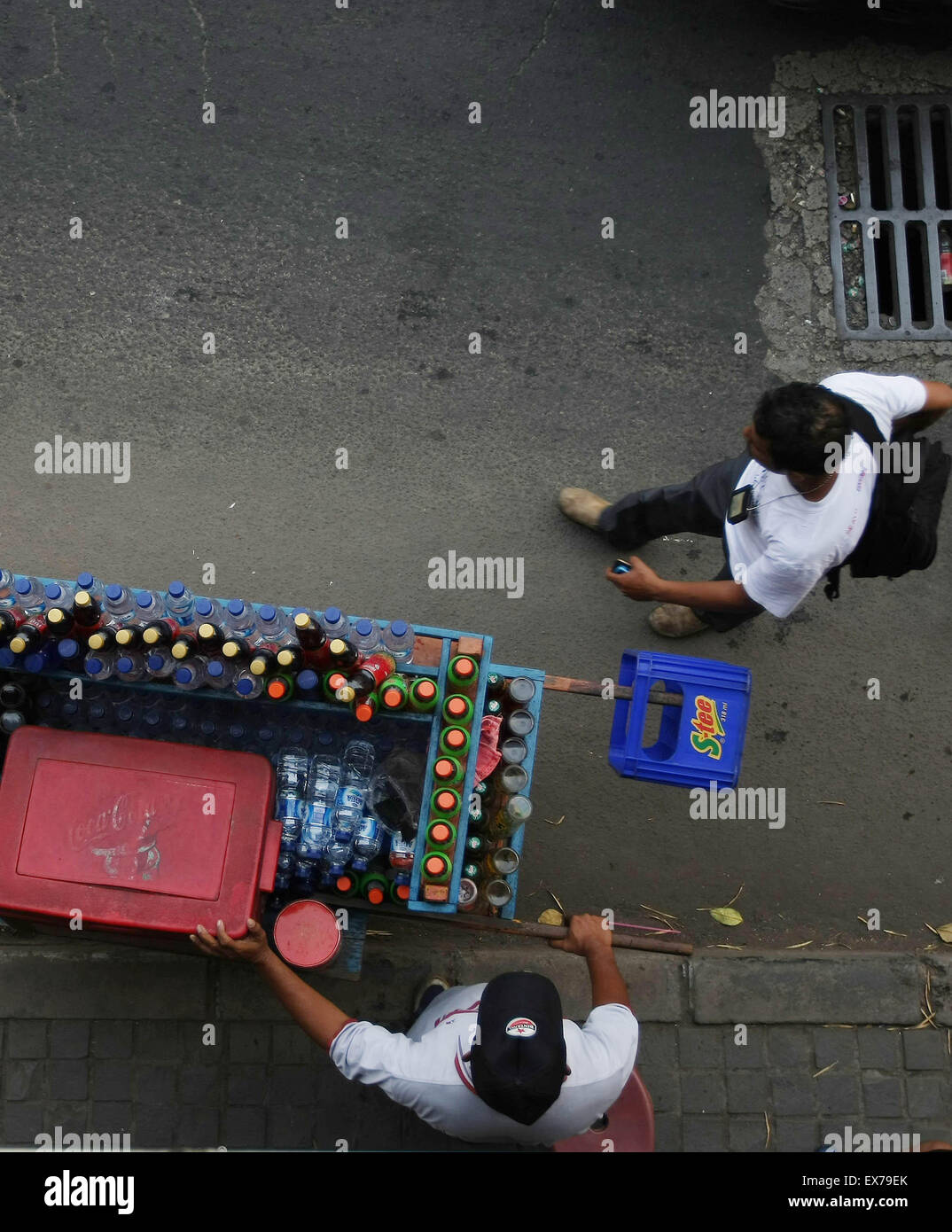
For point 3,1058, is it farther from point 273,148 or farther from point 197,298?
point 273,148

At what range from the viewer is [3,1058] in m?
4.58

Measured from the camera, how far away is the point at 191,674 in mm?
3561

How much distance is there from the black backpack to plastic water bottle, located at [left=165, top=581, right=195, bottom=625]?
2.58 m

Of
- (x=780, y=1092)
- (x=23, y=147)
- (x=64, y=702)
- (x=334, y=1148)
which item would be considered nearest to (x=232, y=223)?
(x=23, y=147)

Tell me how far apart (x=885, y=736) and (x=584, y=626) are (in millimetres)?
1673

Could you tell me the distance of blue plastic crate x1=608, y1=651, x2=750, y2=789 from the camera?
13.0 feet

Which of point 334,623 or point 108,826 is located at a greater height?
point 334,623

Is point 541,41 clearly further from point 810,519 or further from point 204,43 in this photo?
point 810,519

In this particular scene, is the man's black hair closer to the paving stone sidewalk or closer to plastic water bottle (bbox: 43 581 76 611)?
plastic water bottle (bbox: 43 581 76 611)

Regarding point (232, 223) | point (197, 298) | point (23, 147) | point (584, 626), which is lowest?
point (584, 626)

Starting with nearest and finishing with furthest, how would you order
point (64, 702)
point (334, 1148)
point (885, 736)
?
point (64, 702)
point (334, 1148)
point (885, 736)

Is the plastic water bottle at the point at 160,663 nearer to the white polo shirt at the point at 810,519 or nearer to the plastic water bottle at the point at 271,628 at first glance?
the plastic water bottle at the point at 271,628

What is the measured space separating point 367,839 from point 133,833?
0.85 metres

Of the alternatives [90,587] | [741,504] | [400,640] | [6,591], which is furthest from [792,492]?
[6,591]
